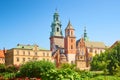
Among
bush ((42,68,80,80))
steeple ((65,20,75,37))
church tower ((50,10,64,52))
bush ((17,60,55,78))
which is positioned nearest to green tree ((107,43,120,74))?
bush ((17,60,55,78))

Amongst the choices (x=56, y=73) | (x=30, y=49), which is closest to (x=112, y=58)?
(x=30, y=49)

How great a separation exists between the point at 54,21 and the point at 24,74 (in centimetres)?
→ 7598

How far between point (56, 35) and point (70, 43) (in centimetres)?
751

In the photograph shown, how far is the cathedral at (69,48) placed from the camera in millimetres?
99688

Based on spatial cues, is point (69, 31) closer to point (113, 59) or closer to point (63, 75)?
point (113, 59)

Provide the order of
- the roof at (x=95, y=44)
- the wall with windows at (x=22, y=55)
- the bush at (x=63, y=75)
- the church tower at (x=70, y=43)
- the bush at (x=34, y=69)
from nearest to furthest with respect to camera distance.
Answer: the bush at (x=63, y=75) → the bush at (x=34, y=69) → the wall with windows at (x=22, y=55) → the church tower at (x=70, y=43) → the roof at (x=95, y=44)

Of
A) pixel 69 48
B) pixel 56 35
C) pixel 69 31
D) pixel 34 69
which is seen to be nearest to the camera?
pixel 34 69

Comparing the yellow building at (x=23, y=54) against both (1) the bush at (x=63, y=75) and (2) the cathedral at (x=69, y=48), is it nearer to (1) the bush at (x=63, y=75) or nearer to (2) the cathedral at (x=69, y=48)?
(2) the cathedral at (x=69, y=48)

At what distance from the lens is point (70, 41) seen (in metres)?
103

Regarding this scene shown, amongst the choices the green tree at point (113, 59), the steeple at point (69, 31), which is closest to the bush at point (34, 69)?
the green tree at point (113, 59)

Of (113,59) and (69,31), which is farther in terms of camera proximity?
(69,31)

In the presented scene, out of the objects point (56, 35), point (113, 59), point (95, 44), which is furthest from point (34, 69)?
point (95, 44)

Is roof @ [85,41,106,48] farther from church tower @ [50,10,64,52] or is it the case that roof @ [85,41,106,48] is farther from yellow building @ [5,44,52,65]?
yellow building @ [5,44,52,65]

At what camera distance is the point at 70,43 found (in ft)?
336
